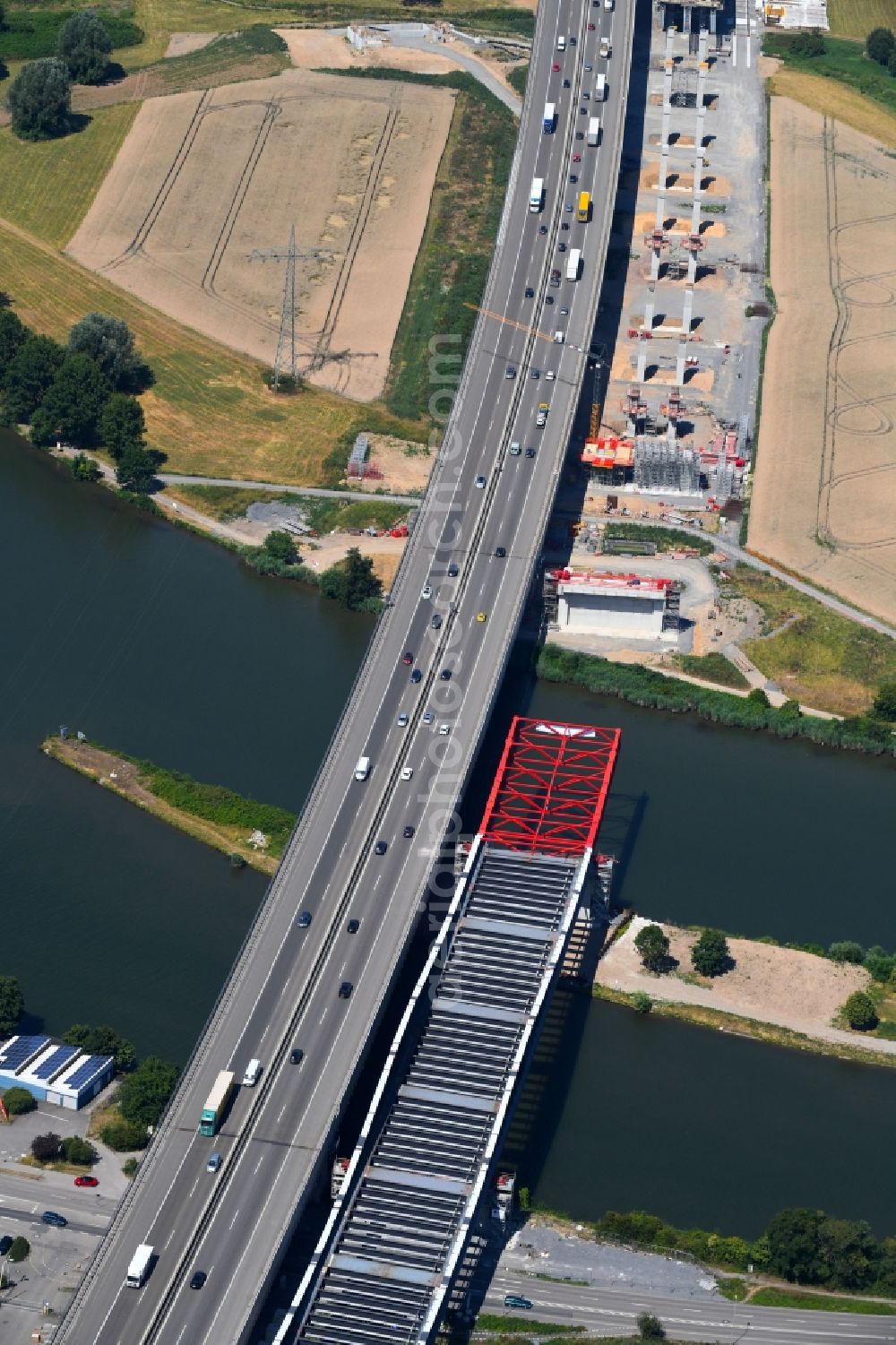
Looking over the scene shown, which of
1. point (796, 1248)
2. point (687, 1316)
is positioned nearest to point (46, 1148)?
point (687, 1316)

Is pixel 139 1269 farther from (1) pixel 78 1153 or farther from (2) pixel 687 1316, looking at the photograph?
(2) pixel 687 1316

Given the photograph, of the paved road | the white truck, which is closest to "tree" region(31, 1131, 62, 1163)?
the white truck

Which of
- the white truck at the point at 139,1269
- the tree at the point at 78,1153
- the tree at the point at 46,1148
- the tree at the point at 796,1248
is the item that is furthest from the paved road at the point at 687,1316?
the tree at the point at 46,1148

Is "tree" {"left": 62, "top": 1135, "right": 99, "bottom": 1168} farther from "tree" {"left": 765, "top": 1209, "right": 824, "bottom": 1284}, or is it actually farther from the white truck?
"tree" {"left": 765, "top": 1209, "right": 824, "bottom": 1284}

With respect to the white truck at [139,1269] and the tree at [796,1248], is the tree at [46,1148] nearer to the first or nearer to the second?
the white truck at [139,1269]

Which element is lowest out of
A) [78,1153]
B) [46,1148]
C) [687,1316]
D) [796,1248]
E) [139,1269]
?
[139,1269]

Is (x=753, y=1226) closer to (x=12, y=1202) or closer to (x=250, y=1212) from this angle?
(x=250, y=1212)

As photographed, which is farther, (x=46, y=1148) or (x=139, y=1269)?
(x=46, y=1148)

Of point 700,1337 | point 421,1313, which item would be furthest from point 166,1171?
point 700,1337
